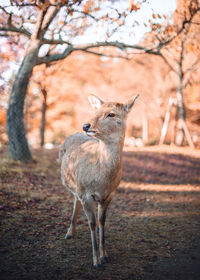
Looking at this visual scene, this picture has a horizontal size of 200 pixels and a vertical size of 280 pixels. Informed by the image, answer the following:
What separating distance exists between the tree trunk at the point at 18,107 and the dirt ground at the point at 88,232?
1.76ft

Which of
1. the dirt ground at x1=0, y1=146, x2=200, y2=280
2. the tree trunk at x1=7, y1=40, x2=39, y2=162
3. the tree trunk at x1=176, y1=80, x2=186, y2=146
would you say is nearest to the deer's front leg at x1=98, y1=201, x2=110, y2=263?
the dirt ground at x1=0, y1=146, x2=200, y2=280

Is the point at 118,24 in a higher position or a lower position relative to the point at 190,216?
higher

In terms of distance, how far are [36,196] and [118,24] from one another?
6150 mm

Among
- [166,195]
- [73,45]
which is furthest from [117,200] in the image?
[73,45]

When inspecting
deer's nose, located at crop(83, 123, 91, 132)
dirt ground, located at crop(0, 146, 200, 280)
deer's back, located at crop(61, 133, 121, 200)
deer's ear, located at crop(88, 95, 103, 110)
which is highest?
deer's ear, located at crop(88, 95, 103, 110)

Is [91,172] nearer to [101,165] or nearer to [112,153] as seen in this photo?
[101,165]

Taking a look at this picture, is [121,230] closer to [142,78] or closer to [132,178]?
[132,178]

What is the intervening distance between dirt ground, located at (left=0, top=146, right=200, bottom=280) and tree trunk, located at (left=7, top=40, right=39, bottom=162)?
536 millimetres

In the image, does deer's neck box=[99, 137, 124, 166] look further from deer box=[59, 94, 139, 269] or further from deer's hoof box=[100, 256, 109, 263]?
deer's hoof box=[100, 256, 109, 263]

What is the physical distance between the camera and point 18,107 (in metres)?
8.38

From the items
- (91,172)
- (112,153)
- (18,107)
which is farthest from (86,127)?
(18,107)

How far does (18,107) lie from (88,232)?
17.7ft

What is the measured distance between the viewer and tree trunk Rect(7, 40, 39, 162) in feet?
27.3

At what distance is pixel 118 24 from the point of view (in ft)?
26.7
